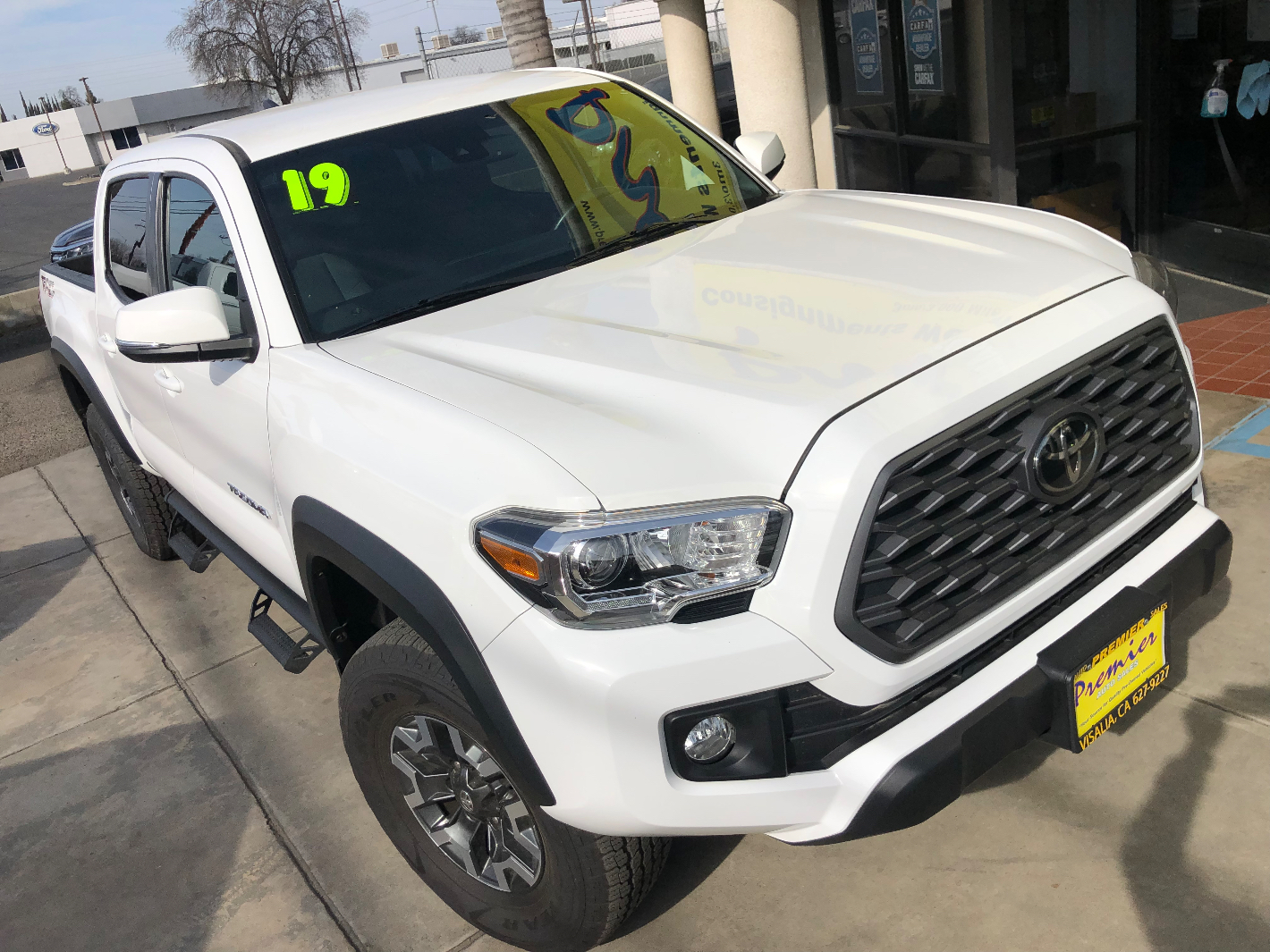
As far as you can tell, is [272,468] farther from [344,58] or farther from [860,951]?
[344,58]

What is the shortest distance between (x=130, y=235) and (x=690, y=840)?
2.94 metres

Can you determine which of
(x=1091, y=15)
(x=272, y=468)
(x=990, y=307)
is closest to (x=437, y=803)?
(x=272, y=468)

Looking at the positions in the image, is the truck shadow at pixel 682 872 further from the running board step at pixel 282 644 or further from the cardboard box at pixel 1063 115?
the cardboard box at pixel 1063 115

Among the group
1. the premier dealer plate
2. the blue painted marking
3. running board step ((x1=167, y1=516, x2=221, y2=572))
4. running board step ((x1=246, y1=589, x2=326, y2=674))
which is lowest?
the blue painted marking

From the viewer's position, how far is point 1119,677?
2.37 meters

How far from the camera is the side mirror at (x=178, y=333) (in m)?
2.85

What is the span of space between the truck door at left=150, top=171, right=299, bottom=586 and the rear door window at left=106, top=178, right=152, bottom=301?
0.56 ft

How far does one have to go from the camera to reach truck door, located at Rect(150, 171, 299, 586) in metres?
2.97

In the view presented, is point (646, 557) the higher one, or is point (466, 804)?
point (646, 557)

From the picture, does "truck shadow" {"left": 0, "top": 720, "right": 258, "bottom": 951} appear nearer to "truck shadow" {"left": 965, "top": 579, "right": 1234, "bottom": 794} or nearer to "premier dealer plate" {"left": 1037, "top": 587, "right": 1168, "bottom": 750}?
"truck shadow" {"left": 965, "top": 579, "right": 1234, "bottom": 794}

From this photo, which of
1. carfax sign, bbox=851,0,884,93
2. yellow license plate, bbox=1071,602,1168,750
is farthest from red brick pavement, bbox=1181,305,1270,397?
carfax sign, bbox=851,0,884,93

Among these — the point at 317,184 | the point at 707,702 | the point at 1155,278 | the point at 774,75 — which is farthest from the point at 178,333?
the point at 774,75

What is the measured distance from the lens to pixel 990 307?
2371 millimetres

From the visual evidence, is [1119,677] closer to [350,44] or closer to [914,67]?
[914,67]
